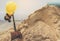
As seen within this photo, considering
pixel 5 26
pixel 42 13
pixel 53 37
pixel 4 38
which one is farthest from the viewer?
pixel 5 26

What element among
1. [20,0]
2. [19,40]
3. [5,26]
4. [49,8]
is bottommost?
[19,40]

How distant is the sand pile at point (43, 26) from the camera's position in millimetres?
1053

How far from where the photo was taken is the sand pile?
105 centimetres

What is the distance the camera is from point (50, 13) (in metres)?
1.24

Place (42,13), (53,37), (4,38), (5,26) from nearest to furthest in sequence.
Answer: (53,37) < (4,38) < (42,13) < (5,26)

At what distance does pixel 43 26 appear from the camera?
112 cm

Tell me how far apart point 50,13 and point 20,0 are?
1.18ft

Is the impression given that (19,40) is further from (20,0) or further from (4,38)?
(20,0)

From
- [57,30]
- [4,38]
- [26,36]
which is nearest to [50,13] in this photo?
[57,30]

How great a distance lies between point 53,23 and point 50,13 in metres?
0.11

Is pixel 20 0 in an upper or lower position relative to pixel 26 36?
upper

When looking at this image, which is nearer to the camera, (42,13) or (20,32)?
(20,32)

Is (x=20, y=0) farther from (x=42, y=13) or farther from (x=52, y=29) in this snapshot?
(x=52, y=29)

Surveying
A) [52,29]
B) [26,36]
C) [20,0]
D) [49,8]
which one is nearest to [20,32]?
[26,36]
